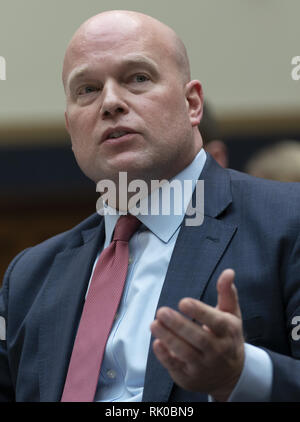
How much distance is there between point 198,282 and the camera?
130cm

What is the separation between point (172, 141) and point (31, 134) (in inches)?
93.4

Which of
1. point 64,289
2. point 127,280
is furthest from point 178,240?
point 64,289

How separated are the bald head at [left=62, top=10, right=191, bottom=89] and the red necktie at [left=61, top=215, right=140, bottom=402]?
1.14 ft

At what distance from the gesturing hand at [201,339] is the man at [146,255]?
5cm

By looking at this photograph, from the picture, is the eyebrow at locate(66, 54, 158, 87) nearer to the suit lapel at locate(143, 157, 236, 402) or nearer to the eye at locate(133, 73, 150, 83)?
the eye at locate(133, 73, 150, 83)

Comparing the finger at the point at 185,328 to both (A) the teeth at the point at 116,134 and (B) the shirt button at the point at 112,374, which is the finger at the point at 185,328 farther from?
(A) the teeth at the point at 116,134

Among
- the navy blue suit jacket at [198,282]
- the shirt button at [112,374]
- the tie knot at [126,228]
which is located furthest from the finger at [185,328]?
the tie knot at [126,228]

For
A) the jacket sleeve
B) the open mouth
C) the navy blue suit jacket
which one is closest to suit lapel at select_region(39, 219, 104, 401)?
the navy blue suit jacket

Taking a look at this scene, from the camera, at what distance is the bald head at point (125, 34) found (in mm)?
1466

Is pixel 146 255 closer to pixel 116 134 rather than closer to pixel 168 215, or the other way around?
pixel 168 215

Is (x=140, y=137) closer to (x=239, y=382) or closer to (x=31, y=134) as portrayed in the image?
(x=239, y=382)

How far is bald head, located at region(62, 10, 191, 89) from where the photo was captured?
147cm

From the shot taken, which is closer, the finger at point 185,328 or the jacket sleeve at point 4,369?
the finger at point 185,328
